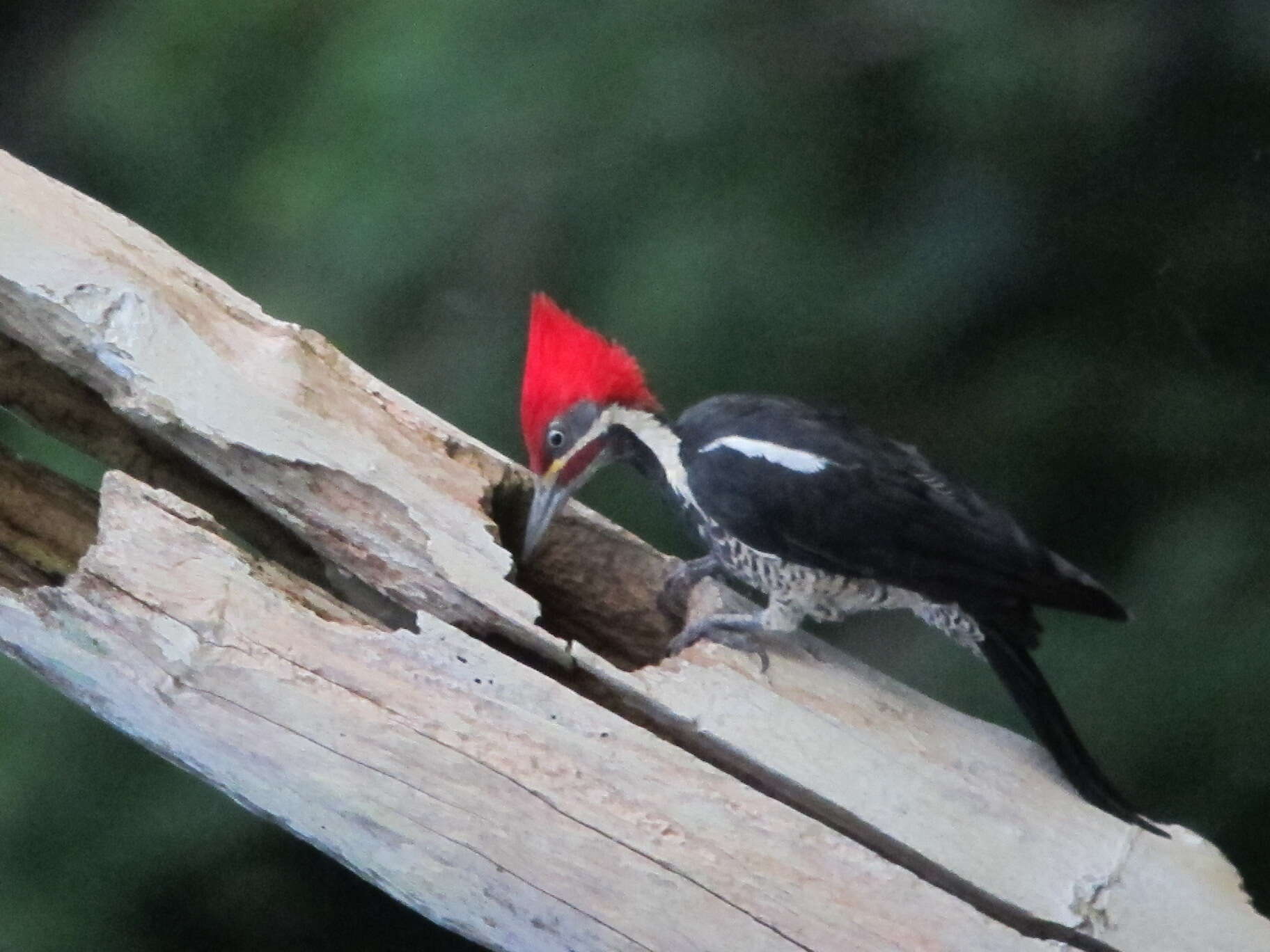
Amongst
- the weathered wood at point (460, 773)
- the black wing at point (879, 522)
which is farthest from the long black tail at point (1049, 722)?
the weathered wood at point (460, 773)

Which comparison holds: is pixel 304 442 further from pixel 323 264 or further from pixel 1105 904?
pixel 1105 904

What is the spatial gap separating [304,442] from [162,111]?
2.72 feet

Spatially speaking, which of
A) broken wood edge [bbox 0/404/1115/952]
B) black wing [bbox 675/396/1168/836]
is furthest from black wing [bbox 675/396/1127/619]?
broken wood edge [bbox 0/404/1115/952]

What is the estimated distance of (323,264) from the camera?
77.4 inches

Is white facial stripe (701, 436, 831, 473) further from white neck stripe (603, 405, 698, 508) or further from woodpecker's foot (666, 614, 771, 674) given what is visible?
woodpecker's foot (666, 614, 771, 674)

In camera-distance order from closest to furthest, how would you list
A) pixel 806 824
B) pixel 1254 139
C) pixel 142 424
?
pixel 806 824, pixel 142 424, pixel 1254 139

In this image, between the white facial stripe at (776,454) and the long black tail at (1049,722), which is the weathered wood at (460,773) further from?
the white facial stripe at (776,454)

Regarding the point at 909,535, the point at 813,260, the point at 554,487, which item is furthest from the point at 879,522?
the point at 813,260

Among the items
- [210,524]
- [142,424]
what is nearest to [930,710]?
[210,524]

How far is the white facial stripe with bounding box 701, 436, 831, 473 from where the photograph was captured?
1574 millimetres

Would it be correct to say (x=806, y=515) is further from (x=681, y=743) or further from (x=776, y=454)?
(x=681, y=743)

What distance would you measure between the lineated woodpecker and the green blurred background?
235 millimetres

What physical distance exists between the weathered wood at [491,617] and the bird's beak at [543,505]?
8cm

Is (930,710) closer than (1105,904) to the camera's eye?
No
